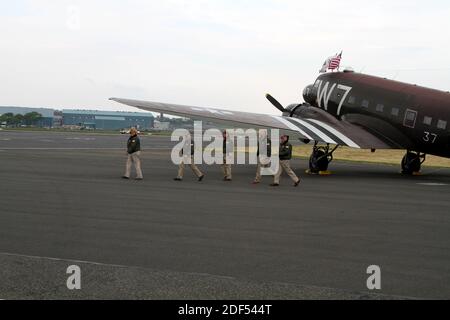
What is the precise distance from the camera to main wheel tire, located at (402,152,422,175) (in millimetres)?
25984

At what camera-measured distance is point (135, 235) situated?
33.3ft

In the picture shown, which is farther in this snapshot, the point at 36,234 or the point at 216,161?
the point at 216,161

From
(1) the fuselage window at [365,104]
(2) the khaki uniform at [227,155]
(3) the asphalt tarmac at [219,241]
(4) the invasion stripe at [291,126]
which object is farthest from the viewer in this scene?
(1) the fuselage window at [365,104]

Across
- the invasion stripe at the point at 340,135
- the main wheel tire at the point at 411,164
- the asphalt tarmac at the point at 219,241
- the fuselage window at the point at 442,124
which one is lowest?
the asphalt tarmac at the point at 219,241

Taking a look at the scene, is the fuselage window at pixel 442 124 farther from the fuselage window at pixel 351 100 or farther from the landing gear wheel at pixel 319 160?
the fuselage window at pixel 351 100

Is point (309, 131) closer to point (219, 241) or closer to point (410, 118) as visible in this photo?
point (410, 118)

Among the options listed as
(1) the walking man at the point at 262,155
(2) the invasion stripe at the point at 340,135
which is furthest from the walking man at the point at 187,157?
(2) the invasion stripe at the point at 340,135

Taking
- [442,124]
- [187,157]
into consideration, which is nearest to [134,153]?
[187,157]

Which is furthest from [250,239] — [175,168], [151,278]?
[175,168]

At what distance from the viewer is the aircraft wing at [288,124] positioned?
23734mm

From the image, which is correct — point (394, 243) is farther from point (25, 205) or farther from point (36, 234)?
point (25, 205)

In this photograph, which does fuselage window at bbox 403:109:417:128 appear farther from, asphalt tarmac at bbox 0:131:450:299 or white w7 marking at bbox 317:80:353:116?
asphalt tarmac at bbox 0:131:450:299

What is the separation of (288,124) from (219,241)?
15778mm
